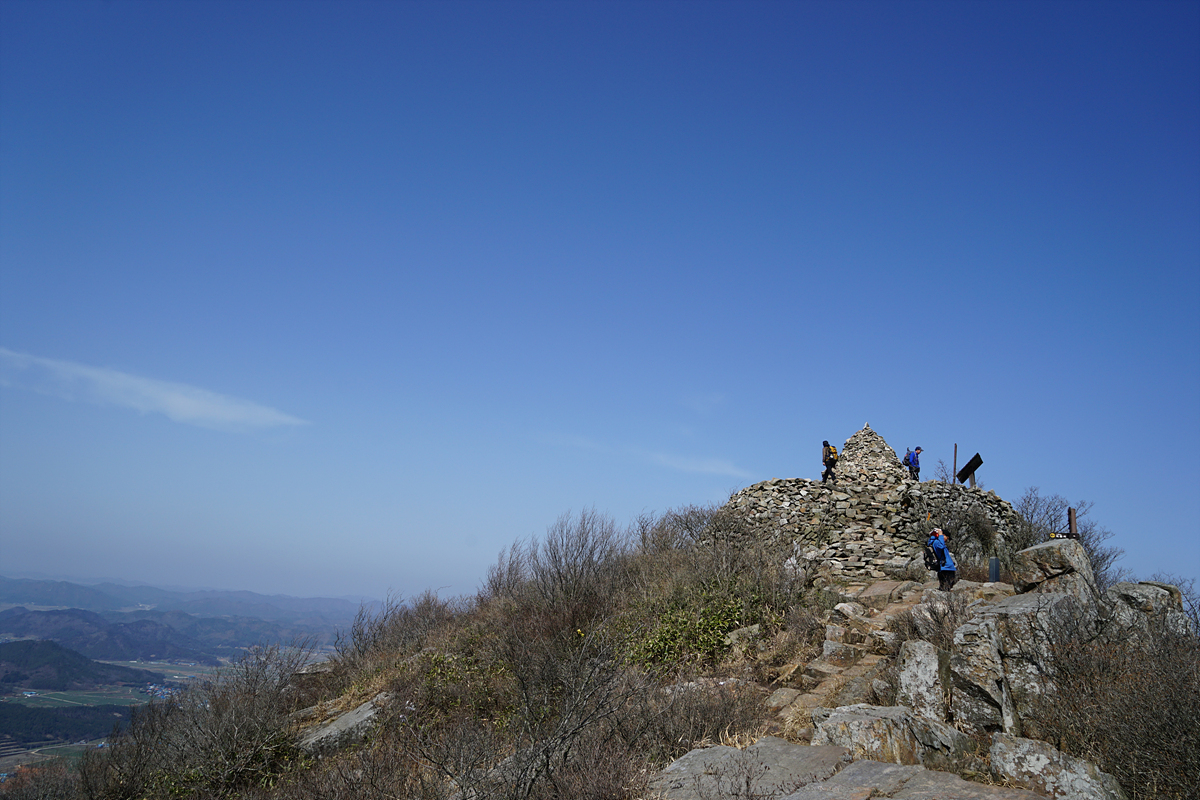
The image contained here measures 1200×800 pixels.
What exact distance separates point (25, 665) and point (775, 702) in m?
71.5

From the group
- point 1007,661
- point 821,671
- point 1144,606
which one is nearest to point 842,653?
point 821,671

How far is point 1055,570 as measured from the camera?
368 inches

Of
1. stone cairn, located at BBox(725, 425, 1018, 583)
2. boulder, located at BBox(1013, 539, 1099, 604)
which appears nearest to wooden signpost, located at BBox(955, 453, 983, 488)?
stone cairn, located at BBox(725, 425, 1018, 583)

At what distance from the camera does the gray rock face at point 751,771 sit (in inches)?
204

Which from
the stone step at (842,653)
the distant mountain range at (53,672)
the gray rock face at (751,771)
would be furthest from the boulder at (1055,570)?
the distant mountain range at (53,672)

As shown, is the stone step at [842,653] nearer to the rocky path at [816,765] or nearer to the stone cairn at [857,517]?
the rocky path at [816,765]

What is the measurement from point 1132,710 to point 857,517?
41.7 feet

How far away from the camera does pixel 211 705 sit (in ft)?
40.5

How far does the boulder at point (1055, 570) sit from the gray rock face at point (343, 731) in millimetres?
11223

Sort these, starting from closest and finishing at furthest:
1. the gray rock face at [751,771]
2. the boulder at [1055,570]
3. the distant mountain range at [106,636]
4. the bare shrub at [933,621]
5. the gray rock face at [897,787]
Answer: the gray rock face at [897,787] < the gray rock face at [751,771] < the bare shrub at [933,621] < the boulder at [1055,570] < the distant mountain range at [106,636]

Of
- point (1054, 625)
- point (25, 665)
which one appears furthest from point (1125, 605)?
point (25, 665)

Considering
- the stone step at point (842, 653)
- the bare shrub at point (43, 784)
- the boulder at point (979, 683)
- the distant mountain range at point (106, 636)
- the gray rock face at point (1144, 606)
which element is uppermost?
the gray rock face at point (1144, 606)

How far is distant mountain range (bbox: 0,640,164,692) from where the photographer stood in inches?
2014

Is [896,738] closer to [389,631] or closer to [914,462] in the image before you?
[389,631]
